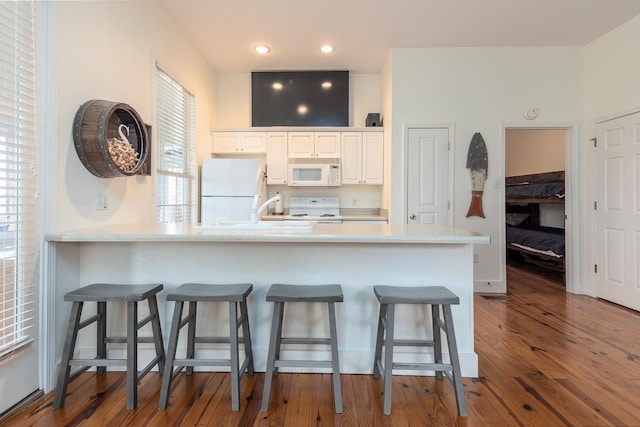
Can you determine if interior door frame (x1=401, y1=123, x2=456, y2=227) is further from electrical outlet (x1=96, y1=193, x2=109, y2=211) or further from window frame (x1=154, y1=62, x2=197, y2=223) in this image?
electrical outlet (x1=96, y1=193, x2=109, y2=211)

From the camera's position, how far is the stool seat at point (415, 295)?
1.67 meters

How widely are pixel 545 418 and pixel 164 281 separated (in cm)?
218

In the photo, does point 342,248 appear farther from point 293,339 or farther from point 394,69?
point 394,69

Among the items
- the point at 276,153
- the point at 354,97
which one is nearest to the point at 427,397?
the point at 276,153

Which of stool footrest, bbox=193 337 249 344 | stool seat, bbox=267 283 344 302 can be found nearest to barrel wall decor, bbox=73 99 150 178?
stool footrest, bbox=193 337 249 344

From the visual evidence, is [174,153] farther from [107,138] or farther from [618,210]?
[618,210]

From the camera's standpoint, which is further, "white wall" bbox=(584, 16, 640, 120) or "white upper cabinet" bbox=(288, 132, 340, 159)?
"white upper cabinet" bbox=(288, 132, 340, 159)

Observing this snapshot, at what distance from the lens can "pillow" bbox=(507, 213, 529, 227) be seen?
6.06m

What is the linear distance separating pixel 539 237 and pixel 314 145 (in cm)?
357

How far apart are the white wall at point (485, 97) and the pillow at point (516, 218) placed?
2.62 m

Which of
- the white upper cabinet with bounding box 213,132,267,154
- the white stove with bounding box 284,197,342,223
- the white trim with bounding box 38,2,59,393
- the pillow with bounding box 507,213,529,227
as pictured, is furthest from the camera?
the pillow with bounding box 507,213,529,227

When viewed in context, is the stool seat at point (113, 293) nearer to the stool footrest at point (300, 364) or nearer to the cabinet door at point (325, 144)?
the stool footrest at point (300, 364)

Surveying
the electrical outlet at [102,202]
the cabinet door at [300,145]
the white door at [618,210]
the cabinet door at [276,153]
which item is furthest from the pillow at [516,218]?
the electrical outlet at [102,202]

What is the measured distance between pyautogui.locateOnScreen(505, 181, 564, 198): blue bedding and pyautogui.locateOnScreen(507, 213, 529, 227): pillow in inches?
16.8
